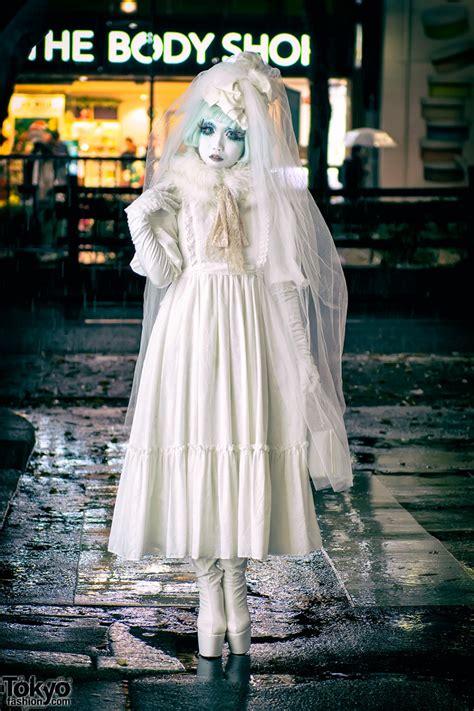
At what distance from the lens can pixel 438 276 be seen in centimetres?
1881

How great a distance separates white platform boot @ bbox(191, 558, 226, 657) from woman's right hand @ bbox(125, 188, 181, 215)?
134 centimetres

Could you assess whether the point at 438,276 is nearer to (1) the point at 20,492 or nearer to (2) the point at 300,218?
(1) the point at 20,492

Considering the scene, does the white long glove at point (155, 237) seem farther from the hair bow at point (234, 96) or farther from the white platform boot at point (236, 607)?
the white platform boot at point (236, 607)

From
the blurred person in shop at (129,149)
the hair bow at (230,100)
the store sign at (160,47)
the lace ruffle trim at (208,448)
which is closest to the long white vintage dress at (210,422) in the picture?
the lace ruffle trim at (208,448)

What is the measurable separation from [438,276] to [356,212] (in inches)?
62.8

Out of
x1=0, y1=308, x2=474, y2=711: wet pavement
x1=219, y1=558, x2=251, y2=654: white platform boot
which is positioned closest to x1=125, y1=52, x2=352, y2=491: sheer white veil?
x1=219, y1=558, x2=251, y2=654: white platform boot

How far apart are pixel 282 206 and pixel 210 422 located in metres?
0.91

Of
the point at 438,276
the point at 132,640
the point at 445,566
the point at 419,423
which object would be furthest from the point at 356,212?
the point at 132,640

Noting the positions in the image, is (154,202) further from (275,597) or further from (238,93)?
(275,597)

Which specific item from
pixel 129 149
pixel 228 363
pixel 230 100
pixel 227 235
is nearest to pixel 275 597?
pixel 228 363

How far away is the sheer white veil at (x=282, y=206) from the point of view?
4.93 metres

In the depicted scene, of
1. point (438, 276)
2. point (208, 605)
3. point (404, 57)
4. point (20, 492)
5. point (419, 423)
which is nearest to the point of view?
point (208, 605)

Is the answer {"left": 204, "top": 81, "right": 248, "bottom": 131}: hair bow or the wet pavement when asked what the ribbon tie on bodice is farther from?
the wet pavement

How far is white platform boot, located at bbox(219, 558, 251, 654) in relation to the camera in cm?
482
